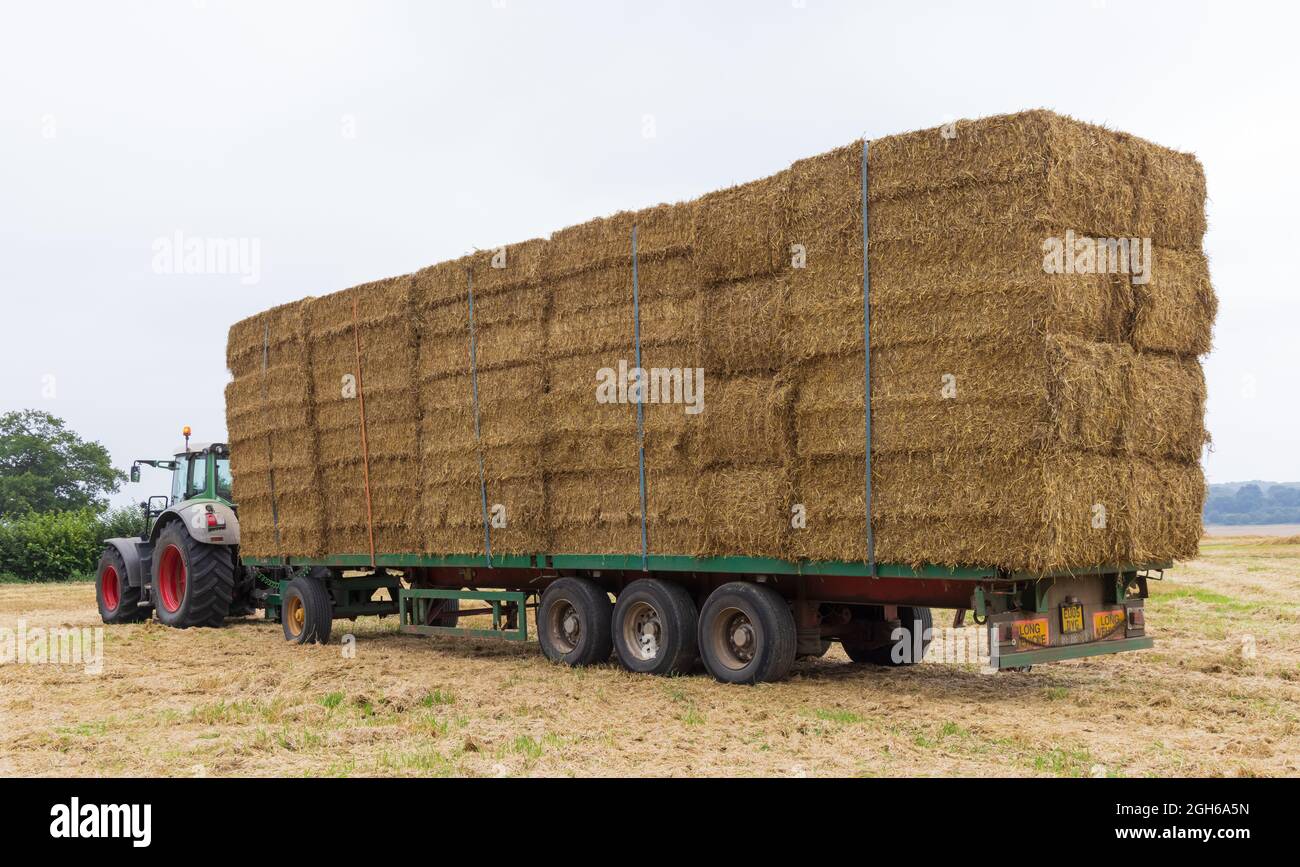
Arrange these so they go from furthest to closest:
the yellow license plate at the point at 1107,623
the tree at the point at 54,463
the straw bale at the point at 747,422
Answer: the tree at the point at 54,463
the straw bale at the point at 747,422
the yellow license plate at the point at 1107,623

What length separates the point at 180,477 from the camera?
1916cm

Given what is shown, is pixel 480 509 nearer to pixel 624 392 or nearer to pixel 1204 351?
pixel 624 392

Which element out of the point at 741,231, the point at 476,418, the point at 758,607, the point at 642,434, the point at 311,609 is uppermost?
the point at 741,231

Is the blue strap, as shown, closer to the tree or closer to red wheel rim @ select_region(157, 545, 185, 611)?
red wheel rim @ select_region(157, 545, 185, 611)

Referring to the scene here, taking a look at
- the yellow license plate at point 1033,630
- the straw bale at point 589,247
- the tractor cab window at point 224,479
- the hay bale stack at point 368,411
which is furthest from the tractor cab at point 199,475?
the yellow license plate at point 1033,630

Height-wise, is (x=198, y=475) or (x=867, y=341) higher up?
(x=867, y=341)

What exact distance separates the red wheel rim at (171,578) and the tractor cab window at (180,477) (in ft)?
2.88

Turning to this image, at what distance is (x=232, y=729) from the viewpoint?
28.9 ft

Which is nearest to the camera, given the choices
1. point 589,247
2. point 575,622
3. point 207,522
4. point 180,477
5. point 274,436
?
point 589,247

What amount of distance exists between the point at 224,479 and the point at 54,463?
45771 millimetres

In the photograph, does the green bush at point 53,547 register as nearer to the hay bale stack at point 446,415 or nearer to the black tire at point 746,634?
the hay bale stack at point 446,415

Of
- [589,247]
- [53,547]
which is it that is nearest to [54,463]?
[53,547]

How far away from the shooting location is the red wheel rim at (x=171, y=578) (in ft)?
61.1

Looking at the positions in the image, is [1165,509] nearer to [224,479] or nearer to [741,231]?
[741,231]
